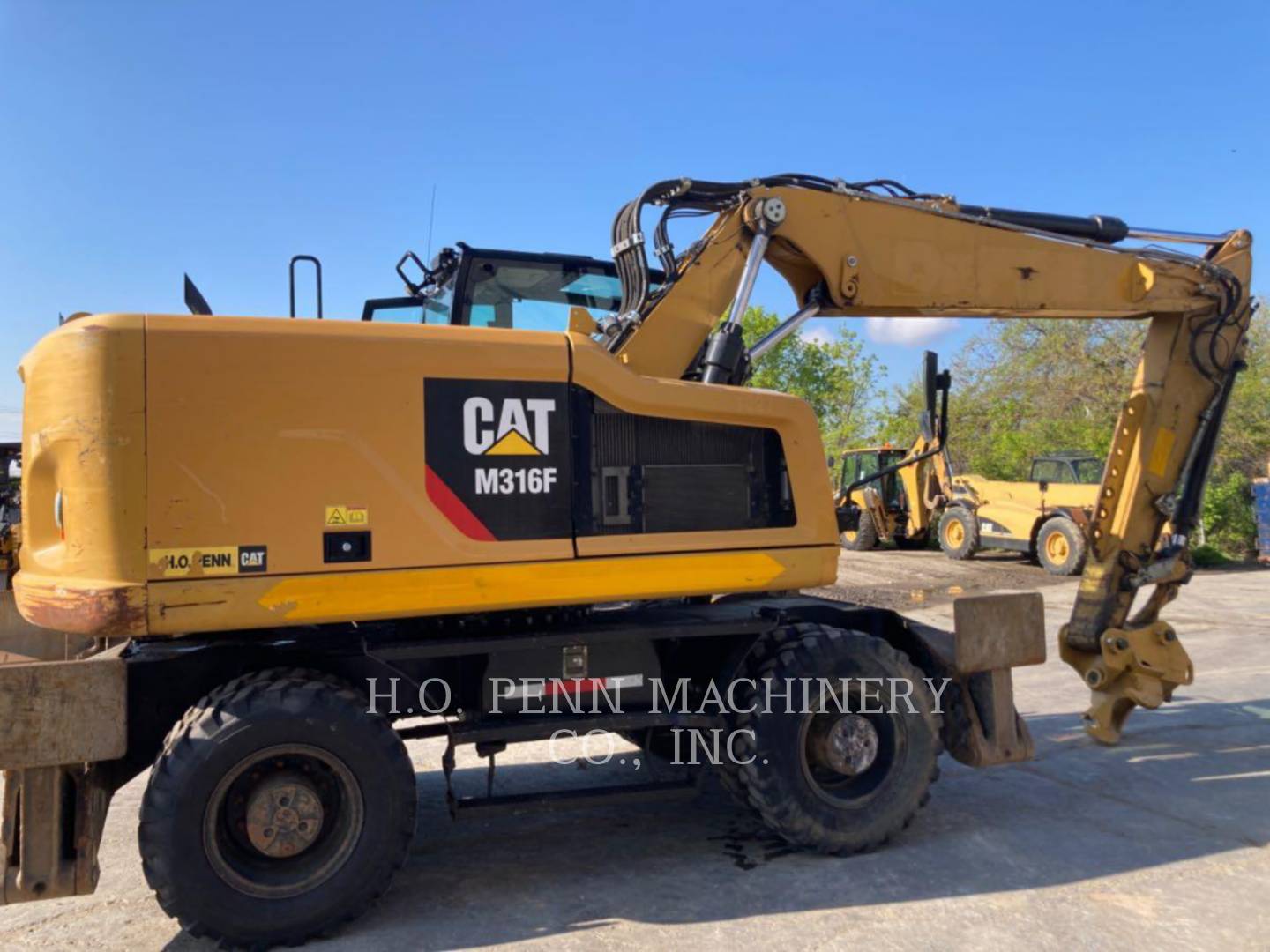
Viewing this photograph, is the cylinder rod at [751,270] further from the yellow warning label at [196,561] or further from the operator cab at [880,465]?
the operator cab at [880,465]

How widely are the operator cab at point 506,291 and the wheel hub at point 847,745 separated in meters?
2.44

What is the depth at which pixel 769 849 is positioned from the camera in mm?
4828

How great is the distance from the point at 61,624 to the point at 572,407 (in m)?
2.22

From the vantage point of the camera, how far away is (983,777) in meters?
6.00

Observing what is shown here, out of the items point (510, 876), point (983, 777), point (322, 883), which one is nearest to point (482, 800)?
point (510, 876)

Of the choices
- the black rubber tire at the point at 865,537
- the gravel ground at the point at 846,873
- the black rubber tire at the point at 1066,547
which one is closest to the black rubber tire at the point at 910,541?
the black rubber tire at the point at 865,537

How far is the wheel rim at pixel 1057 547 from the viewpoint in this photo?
1714 cm

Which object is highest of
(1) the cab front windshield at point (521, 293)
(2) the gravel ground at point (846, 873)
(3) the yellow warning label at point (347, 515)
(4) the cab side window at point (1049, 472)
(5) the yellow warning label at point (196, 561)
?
(1) the cab front windshield at point (521, 293)

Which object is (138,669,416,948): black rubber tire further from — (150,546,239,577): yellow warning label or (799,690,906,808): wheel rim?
(799,690,906,808): wheel rim

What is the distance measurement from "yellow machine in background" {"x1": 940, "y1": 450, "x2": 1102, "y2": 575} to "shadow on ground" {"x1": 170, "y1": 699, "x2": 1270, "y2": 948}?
36.9 feet

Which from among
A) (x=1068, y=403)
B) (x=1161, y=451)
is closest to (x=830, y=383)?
(x=1068, y=403)

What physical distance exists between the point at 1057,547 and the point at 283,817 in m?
16.1

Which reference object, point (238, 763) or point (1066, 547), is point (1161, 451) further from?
point (1066, 547)

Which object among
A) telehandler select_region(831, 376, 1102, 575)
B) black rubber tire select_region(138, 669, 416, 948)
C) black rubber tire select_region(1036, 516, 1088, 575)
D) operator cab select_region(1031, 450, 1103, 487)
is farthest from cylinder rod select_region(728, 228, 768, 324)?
operator cab select_region(1031, 450, 1103, 487)
